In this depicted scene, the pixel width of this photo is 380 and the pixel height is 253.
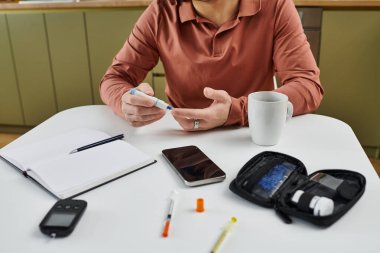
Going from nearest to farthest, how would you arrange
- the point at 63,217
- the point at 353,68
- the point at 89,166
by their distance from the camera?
the point at 63,217
the point at 89,166
the point at 353,68

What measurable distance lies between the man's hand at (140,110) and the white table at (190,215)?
10cm

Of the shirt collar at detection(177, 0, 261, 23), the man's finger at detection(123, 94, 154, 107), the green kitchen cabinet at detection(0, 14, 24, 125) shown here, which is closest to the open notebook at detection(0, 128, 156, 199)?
the man's finger at detection(123, 94, 154, 107)

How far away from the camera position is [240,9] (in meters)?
1.12

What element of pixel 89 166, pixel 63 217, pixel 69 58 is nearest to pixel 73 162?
pixel 89 166

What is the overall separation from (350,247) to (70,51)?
2.19 metres

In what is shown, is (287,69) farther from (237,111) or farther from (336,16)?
(336,16)

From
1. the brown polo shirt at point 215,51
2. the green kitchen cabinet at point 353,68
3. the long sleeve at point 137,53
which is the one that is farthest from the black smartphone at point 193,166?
the green kitchen cabinet at point 353,68

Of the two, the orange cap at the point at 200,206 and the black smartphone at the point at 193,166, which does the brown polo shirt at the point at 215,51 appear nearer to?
the black smartphone at the point at 193,166

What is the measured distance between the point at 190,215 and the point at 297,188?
0.56ft

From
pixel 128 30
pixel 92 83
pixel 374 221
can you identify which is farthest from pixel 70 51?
pixel 374 221

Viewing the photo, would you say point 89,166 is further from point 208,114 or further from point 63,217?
point 208,114

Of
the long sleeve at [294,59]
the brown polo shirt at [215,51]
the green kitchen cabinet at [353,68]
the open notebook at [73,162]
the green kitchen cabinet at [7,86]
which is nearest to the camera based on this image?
the open notebook at [73,162]

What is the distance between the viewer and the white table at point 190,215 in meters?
0.49

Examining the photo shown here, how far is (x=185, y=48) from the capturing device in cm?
115
